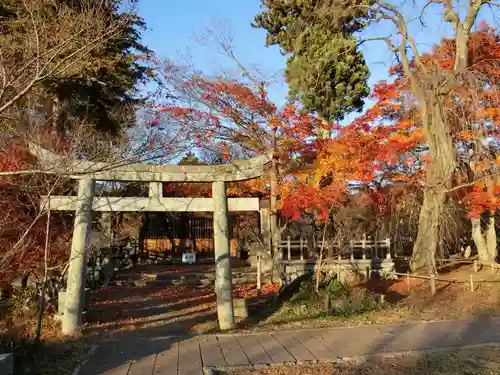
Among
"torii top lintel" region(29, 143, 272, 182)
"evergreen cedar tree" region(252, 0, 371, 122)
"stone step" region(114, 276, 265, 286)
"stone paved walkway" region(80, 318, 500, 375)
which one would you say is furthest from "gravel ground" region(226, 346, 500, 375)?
"evergreen cedar tree" region(252, 0, 371, 122)

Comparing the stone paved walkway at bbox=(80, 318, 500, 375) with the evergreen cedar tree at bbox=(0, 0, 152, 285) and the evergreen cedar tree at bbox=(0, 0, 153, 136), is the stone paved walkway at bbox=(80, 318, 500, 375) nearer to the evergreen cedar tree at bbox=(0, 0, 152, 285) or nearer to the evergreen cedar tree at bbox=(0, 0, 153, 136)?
the evergreen cedar tree at bbox=(0, 0, 152, 285)

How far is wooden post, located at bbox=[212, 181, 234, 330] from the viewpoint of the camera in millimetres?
8664

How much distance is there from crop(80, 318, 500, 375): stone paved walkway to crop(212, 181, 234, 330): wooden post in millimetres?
1039

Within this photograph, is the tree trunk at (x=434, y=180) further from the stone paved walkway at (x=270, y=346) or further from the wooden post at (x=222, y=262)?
the wooden post at (x=222, y=262)

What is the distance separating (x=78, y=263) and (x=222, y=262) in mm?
2893

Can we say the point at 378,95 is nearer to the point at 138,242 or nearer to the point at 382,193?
the point at 382,193

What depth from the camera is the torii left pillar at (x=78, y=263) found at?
8406mm

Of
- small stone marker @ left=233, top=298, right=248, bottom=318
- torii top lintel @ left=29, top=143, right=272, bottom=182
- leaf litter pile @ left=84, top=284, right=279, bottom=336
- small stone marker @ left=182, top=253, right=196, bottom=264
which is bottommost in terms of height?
leaf litter pile @ left=84, top=284, right=279, bottom=336

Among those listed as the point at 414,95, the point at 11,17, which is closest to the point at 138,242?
the point at 11,17

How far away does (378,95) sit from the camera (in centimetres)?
1647

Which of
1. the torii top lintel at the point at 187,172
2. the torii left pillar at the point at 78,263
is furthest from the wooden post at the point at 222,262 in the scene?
the torii left pillar at the point at 78,263

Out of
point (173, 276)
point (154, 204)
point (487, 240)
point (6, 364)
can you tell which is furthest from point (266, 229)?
point (6, 364)

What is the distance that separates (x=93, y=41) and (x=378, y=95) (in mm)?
12867

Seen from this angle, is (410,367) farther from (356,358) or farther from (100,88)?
(100,88)
